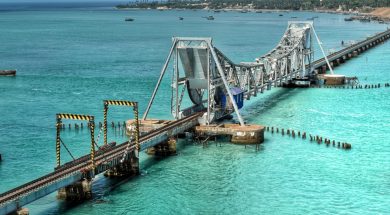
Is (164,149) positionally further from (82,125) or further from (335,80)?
(335,80)

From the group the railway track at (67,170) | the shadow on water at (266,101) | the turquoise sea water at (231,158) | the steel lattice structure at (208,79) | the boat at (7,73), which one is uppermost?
the steel lattice structure at (208,79)

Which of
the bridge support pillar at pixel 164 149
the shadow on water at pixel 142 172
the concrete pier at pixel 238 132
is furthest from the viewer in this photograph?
the concrete pier at pixel 238 132

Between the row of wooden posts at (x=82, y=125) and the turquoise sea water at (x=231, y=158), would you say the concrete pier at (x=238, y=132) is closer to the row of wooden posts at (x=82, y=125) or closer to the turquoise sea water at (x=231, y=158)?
the turquoise sea water at (x=231, y=158)

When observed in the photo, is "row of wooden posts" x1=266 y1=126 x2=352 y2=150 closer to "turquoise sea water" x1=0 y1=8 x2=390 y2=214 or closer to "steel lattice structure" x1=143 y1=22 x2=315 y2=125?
"turquoise sea water" x1=0 y1=8 x2=390 y2=214

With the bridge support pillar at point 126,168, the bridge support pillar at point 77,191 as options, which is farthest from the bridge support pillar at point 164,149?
the bridge support pillar at point 77,191

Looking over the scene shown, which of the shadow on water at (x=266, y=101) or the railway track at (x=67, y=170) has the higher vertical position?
the railway track at (x=67, y=170)

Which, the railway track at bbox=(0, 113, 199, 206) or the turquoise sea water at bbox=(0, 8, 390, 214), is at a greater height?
the railway track at bbox=(0, 113, 199, 206)

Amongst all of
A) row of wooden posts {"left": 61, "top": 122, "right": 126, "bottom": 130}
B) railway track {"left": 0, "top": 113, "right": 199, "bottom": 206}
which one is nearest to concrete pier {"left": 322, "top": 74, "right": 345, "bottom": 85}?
row of wooden posts {"left": 61, "top": 122, "right": 126, "bottom": 130}
